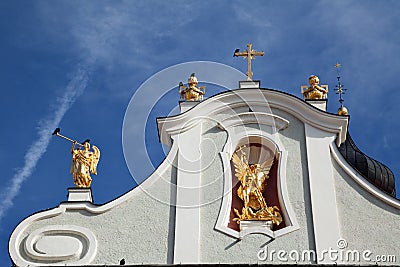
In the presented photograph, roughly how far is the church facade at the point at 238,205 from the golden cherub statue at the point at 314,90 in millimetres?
199

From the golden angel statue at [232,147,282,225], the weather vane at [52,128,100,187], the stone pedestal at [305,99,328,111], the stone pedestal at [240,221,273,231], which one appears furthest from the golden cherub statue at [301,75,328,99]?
the weather vane at [52,128,100,187]

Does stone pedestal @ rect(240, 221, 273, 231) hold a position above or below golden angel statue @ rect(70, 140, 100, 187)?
below

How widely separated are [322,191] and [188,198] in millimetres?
2097

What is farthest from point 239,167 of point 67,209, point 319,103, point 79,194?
point 67,209

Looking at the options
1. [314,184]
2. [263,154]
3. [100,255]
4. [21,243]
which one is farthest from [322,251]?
[21,243]

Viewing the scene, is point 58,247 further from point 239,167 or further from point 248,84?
point 248,84

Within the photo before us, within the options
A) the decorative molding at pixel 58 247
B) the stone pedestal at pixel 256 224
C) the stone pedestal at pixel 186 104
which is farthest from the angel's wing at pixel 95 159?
the stone pedestal at pixel 256 224

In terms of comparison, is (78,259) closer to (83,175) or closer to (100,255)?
(100,255)

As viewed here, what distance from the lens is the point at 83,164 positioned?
13.5 metres

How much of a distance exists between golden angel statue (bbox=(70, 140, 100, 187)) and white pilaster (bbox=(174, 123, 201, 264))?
54.6 inches

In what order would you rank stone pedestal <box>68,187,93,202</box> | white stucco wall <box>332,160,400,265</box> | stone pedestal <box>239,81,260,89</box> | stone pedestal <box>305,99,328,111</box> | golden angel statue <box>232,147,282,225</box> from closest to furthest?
white stucco wall <box>332,160,400,265</box>, golden angel statue <box>232,147,282,225</box>, stone pedestal <box>68,187,93,202</box>, stone pedestal <box>305,99,328,111</box>, stone pedestal <box>239,81,260,89</box>

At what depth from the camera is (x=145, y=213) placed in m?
13.1

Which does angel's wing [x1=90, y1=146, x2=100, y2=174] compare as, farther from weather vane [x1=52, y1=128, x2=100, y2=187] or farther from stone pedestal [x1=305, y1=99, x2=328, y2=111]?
stone pedestal [x1=305, y1=99, x2=328, y2=111]

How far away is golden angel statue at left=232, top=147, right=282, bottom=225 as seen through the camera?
43.0ft
